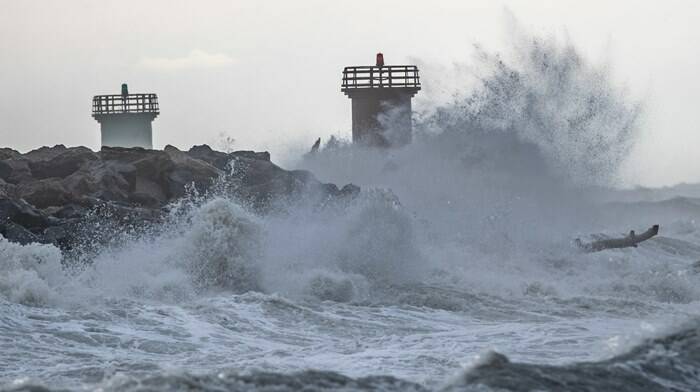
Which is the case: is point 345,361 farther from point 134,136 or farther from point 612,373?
point 134,136

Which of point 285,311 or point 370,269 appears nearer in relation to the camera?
point 285,311

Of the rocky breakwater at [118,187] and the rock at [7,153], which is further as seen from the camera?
the rock at [7,153]

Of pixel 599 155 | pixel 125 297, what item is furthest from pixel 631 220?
pixel 125 297

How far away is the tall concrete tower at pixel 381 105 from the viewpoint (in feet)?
92.4

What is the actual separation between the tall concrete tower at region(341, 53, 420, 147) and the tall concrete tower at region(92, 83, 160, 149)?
732 centimetres

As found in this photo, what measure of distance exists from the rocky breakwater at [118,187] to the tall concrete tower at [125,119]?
1015 cm

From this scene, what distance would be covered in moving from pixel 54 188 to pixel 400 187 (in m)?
9.24

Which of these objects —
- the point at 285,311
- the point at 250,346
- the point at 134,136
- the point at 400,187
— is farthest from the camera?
the point at 134,136

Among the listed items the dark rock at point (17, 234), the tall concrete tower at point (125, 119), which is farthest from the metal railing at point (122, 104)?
the dark rock at point (17, 234)

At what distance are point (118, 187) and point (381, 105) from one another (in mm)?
10680

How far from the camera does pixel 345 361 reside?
9109 millimetres

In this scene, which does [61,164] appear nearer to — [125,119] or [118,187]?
[118,187]

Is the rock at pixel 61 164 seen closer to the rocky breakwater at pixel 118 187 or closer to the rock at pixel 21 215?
the rocky breakwater at pixel 118 187

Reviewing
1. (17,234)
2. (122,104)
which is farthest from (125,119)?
(17,234)
